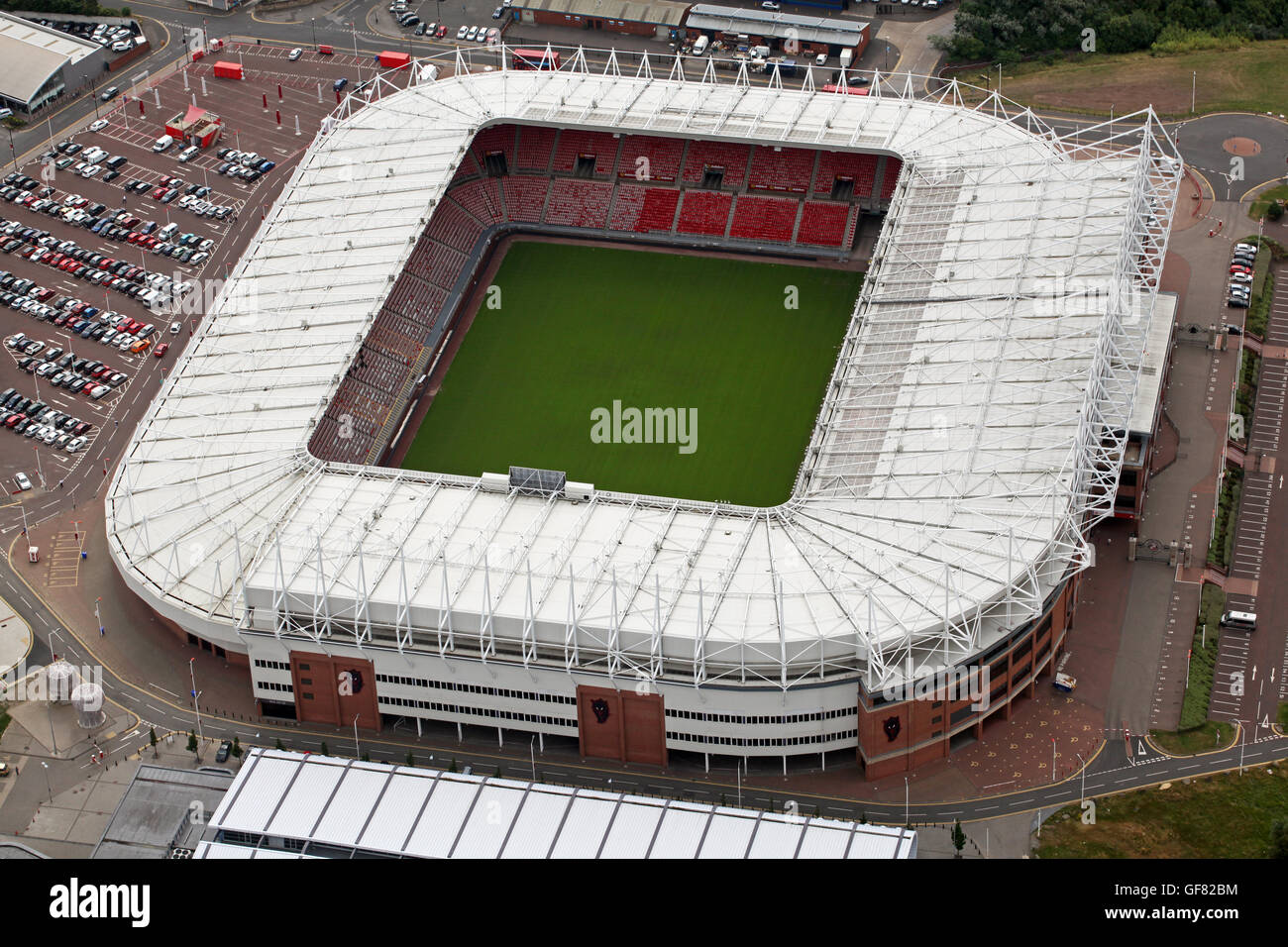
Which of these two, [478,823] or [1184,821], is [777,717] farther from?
[1184,821]

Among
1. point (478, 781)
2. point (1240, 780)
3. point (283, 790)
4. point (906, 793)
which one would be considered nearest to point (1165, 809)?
point (1240, 780)

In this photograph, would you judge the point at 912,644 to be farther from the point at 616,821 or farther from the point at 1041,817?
the point at 616,821

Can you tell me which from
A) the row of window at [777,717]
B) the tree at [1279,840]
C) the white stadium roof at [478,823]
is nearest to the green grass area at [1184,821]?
the tree at [1279,840]

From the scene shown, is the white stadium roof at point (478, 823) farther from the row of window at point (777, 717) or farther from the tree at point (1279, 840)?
the tree at point (1279, 840)

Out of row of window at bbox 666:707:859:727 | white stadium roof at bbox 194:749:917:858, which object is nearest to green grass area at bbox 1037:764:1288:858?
white stadium roof at bbox 194:749:917:858
